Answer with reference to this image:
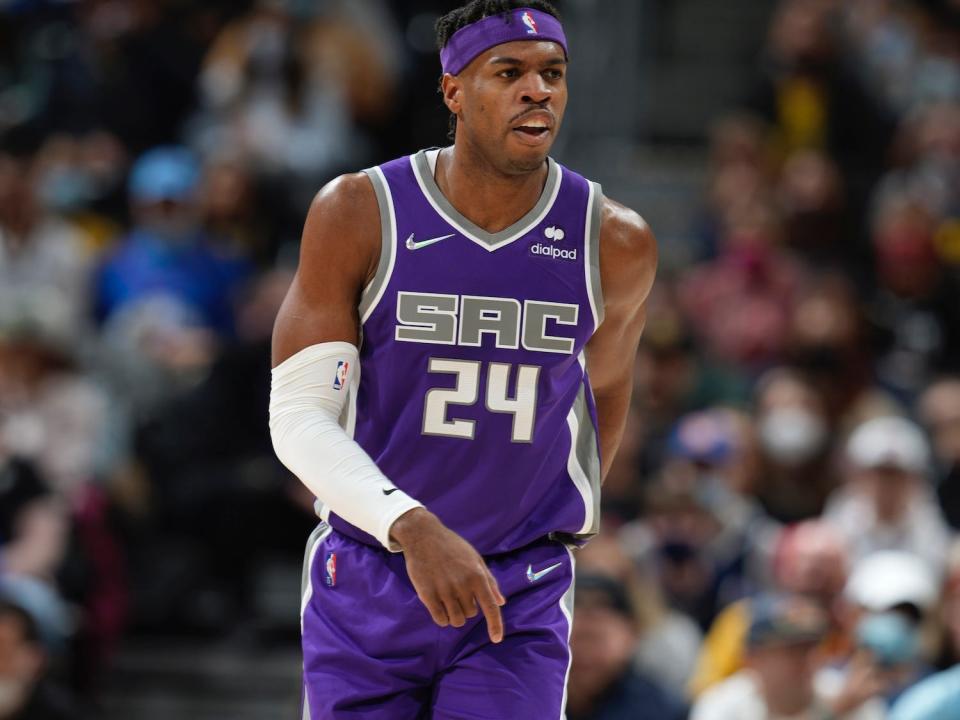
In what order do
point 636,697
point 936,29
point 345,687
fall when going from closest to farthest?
point 345,687
point 636,697
point 936,29

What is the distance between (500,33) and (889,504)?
4.57m

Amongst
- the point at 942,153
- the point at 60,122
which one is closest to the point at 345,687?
the point at 942,153

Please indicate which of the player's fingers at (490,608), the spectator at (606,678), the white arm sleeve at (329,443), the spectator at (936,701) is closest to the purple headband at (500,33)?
the white arm sleeve at (329,443)

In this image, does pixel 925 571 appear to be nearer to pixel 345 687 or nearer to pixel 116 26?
pixel 345 687

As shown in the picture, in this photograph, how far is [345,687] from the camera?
387 centimetres

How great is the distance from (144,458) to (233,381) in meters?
0.65

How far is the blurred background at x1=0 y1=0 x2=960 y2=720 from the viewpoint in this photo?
7.12 meters

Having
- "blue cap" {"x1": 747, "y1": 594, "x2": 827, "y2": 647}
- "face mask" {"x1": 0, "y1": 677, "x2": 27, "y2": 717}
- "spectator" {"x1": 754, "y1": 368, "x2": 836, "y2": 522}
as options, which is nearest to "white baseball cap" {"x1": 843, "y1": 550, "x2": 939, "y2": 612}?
"blue cap" {"x1": 747, "y1": 594, "x2": 827, "y2": 647}

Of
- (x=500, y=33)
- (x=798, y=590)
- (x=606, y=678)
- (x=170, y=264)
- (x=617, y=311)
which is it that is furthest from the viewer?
(x=170, y=264)

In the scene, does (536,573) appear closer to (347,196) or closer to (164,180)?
(347,196)

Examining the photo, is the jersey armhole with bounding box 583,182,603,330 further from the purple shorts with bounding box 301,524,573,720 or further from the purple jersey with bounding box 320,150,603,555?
the purple shorts with bounding box 301,524,573,720

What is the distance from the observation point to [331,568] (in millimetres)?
4004

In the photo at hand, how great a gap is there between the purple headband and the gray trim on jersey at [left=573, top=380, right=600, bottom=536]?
862 millimetres

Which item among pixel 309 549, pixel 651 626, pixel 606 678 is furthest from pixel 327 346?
pixel 651 626
